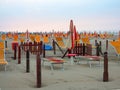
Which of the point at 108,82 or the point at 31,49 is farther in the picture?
A: the point at 31,49

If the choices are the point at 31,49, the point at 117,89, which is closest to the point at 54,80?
the point at 117,89

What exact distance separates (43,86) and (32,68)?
3.57 m

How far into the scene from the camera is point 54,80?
9648mm

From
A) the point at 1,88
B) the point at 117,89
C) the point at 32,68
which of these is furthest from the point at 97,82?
the point at 32,68

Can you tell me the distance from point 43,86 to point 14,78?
56.3 inches

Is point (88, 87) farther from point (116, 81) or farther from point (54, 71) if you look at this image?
point (54, 71)

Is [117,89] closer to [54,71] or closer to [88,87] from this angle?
[88,87]

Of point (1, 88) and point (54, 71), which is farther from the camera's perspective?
point (54, 71)

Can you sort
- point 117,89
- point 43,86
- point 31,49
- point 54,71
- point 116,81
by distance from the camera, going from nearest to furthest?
point 117,89 < point 43,86 < point 116,81 < point 54,71 < point 31,49

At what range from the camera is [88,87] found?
852cm

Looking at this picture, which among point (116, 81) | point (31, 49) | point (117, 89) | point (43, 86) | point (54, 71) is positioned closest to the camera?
point (117, 89)

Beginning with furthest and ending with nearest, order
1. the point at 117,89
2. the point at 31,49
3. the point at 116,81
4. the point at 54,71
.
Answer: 1. the point at 31,49
2. the point at 54,71
3. the point at 116,81
4. the point at 117,89

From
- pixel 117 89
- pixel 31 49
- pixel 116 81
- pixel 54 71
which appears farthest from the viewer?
pixel 31 49

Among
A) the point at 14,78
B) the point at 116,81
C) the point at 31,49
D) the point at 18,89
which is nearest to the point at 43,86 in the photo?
the point at 18,89
